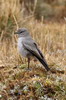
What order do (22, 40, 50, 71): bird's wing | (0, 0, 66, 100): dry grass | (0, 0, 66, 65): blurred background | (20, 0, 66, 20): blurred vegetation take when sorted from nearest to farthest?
1. (0, 0, 66, 100): dry grass
2. (22, 40, 50, 71): bird's wing
3. (0, 0, 66, 65): blurred background
4. (20, 0, 66, 20): blurred vegetation

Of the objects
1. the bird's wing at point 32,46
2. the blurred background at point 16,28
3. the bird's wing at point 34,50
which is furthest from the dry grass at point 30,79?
the blurred background at point 16,28

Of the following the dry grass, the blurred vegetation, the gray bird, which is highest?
the gray bird

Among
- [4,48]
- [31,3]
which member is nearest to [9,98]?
[4,48]

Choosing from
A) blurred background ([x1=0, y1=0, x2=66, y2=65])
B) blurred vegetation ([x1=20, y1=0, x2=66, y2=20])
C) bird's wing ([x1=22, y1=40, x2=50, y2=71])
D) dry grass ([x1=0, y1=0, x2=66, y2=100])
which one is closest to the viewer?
dry grass ([x1=0, y1=0, x2=66, y2=100])

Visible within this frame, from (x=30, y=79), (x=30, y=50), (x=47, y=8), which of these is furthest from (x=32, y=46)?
(x=47, y=8)

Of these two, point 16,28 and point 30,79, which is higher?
point 30,79

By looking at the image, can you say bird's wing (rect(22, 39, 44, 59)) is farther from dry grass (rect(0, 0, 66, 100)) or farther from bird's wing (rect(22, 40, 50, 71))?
dry grass (rect(0, 0, 66, 100))

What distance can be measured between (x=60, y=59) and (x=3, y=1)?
396cm

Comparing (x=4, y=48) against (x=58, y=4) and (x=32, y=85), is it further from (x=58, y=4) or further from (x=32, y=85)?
(x=58, y=4)

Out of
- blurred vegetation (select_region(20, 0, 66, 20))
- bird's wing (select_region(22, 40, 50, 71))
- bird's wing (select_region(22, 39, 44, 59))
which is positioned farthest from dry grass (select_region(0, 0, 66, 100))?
blurred vegetation (select_region(20, 0, 66, 20))

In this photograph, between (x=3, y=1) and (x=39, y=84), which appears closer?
(x=39, y=84)

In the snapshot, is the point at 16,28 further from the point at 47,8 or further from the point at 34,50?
the point at 47,8

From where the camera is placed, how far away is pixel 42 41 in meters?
10.3

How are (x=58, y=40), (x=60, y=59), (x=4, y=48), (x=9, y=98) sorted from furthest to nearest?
(x=58, y=40)
(x=4, y=48)
(x=60, y=59)
(x=9, y=98)
